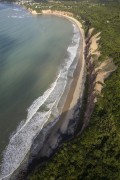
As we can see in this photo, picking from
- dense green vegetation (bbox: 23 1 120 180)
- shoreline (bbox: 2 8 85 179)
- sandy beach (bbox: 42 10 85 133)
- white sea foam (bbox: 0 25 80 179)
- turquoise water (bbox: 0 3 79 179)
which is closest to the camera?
dense green vegetation (bbox: 23 1 120 180)

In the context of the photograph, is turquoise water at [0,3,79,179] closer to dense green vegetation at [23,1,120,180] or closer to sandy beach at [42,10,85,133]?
sandy beach at [42,10,85,133]

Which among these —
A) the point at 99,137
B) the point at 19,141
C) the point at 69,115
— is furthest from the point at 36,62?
the point at 99,137

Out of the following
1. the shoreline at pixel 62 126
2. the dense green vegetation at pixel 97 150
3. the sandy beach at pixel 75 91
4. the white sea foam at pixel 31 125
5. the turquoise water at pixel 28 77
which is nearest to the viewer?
the dense green vegetation at pixel 97 150

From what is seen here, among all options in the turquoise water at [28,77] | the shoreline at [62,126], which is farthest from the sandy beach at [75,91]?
the turquoise water at [28,77]

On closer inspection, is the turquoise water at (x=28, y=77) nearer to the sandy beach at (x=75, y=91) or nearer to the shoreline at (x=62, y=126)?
the shoreline at (x=62, y=126)

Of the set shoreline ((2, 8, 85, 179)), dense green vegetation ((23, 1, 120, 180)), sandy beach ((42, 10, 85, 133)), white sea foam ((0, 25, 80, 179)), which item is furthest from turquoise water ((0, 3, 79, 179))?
dense green vegetation ((23, 1, 120, 180))

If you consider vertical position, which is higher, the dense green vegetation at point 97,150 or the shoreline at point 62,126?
the dense green vegetation at point 97,150

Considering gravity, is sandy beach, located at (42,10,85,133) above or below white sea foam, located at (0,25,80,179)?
above

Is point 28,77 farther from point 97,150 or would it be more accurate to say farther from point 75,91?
point 97,150

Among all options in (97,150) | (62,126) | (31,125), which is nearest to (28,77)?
(31,125)
